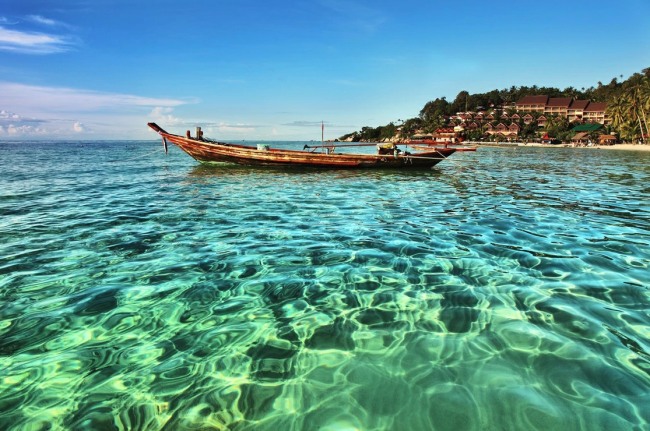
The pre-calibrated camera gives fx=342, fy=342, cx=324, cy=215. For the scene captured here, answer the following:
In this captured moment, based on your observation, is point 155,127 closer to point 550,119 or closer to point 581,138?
point 581,138

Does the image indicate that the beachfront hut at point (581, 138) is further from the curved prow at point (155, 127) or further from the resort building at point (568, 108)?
the curved prow at point (155, 127)

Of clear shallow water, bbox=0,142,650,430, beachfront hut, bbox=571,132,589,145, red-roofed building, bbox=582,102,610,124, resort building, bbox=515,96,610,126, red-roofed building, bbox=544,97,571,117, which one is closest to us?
clear shallow water, bbox=0,142,650,430

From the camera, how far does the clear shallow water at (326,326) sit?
2.95 metres

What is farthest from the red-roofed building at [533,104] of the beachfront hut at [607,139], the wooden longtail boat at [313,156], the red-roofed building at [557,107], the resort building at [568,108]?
the wooden longtail boat at [313,156]

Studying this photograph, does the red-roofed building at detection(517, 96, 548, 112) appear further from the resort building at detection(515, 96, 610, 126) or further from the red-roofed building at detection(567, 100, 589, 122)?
the red-roofed building at detection(567, 100, 589, 122)

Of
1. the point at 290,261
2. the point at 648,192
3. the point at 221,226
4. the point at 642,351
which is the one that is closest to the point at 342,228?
the point at 290,261

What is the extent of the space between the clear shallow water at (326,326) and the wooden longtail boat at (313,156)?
48.6 ft

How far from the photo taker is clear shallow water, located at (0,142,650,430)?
116 inches

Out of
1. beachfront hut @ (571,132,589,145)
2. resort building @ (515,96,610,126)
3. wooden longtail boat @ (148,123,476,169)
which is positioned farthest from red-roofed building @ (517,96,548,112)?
wooden longtail boat @ (148,123,476,169)

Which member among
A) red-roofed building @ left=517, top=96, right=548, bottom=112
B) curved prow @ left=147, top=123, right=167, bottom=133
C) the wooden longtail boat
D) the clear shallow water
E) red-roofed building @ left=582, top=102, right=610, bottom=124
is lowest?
the clear shallow water

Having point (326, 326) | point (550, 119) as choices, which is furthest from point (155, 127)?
point (550, 119)

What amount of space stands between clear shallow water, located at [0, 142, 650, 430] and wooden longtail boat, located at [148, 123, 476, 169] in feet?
48.6

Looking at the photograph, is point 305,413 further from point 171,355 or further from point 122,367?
point 122,367

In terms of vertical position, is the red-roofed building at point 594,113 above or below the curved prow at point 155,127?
above
